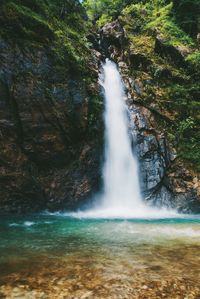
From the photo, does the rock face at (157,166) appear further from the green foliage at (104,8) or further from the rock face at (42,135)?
the green foliage at (104,8)

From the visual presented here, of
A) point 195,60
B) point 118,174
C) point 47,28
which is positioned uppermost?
point 195,60

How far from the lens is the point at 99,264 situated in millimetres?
5953

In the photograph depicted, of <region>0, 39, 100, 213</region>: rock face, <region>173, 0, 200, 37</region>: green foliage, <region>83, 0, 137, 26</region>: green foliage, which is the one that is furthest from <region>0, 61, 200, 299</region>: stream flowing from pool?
<region>83, 0, 137, 26</region>: green foliage

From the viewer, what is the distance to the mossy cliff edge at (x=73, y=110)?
46.9 ft

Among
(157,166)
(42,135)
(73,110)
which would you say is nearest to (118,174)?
(157,166)

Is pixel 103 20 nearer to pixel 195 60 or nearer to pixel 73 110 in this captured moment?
pixel 195 60

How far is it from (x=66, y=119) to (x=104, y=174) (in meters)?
3.61

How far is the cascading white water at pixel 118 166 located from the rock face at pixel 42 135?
2.73 feet

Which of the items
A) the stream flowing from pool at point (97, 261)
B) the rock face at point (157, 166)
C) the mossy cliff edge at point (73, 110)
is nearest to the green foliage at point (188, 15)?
the mossy cliff edge at point (73, 110)

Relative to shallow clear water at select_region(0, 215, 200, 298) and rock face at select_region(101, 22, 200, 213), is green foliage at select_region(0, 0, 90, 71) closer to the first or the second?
rock face at select_region(101, 22, 200, 213)

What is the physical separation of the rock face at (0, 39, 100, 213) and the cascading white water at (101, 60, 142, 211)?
0.83 meters

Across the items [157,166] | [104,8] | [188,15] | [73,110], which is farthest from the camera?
[104,8]

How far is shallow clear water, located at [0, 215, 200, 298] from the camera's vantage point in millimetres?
4676

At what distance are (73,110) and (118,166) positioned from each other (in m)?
3.96
